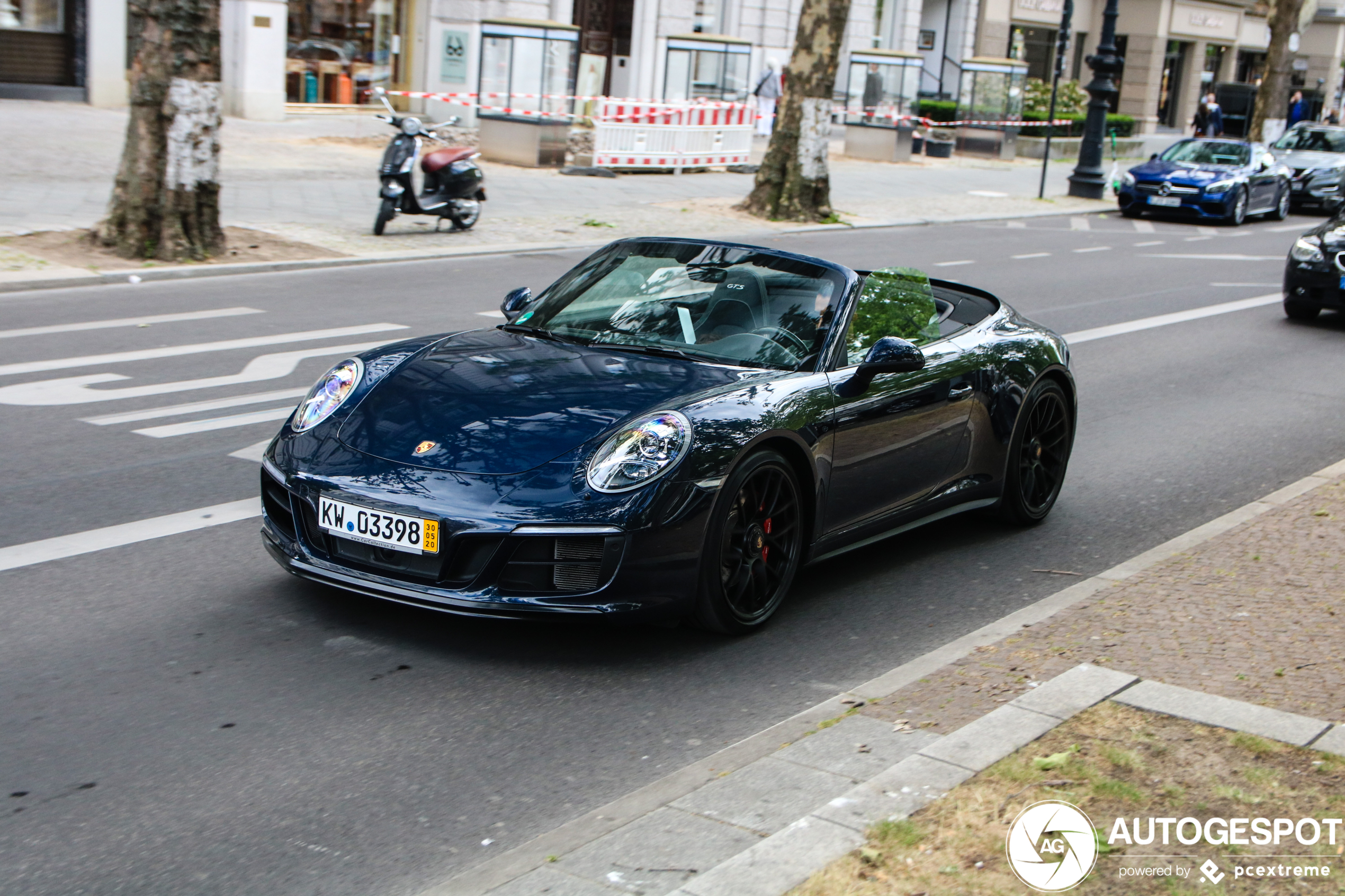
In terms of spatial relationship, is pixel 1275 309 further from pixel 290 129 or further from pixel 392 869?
pixel 290 129

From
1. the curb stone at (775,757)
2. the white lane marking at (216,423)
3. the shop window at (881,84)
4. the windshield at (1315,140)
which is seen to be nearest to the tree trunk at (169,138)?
the white lane marking at (216,423)

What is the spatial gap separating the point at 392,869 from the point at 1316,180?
31846 millimetres

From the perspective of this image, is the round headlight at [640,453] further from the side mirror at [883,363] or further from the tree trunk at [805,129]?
the tree trunk at [805,129]

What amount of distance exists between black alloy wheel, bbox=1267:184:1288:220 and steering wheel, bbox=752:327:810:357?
2554cm

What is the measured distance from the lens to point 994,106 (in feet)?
132

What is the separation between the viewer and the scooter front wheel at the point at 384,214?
16422 mm

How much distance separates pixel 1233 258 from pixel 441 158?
1189 cm

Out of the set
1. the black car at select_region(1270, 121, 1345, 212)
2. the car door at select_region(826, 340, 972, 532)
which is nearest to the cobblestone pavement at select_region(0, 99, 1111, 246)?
the black car at select_region(1270, 121, 1345, 212)

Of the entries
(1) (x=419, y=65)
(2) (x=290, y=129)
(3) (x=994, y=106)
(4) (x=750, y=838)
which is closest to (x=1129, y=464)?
(4) (x=750, y=838)

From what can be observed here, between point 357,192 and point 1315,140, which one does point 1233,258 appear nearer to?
point 357,192

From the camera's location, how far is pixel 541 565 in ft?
15.9

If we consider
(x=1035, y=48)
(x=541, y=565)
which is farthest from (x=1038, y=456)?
(x=1035, y=48)

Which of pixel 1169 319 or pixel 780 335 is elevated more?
pixel 780 335

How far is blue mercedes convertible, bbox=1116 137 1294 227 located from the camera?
88.2 ft
